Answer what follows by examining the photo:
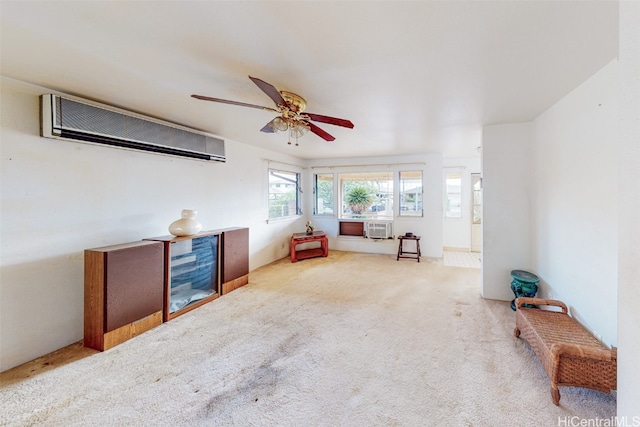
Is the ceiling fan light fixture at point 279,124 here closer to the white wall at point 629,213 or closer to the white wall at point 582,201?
the white wall at point 629,213

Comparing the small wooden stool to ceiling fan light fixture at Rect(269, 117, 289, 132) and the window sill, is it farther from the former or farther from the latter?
ceiling fan light fixture at Rect(269, 117, 289, 132)

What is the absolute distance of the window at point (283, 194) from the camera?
5.34m

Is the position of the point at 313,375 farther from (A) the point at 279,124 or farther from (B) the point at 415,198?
(B) the point at 415,198

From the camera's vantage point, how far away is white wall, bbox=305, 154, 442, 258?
5613 mm

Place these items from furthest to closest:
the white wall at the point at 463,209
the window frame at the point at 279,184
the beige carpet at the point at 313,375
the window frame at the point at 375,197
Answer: the white wall at the point at 463,209, the window frame at the point at 375,197, the window frame at the point at 279,184, the beige carpet at the point at 313,375

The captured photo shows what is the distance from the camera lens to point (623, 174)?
688mm

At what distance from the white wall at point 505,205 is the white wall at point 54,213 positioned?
418 centimetres

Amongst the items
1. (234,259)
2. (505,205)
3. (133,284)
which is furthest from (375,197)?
(133,284)

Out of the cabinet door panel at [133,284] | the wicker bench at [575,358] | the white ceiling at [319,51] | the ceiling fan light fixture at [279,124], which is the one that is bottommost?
the wicker bench at [575,358]

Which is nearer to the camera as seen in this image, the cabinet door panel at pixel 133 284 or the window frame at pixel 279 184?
the cabinet door panel at pixel 133 284

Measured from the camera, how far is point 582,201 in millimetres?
2189

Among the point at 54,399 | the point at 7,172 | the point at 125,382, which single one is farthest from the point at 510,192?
the point at 7,172

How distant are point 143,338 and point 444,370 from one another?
107 inches

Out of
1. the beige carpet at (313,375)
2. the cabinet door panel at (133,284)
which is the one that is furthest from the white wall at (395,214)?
the cabinet door panel at (133,284)
